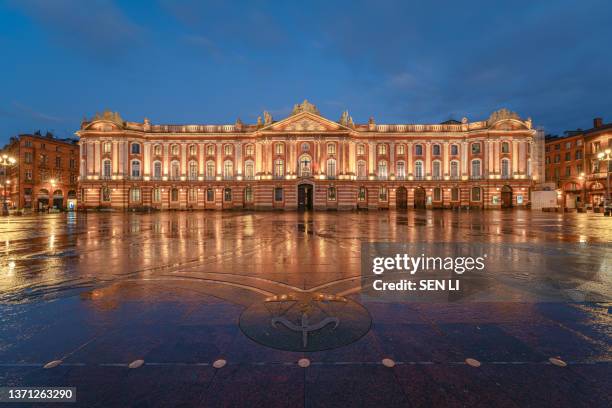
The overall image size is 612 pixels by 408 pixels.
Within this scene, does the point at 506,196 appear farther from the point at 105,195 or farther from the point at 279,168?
the point at 105,195

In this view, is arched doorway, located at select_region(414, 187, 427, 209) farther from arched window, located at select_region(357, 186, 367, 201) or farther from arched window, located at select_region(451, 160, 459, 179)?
arched window, located at select_region(357, 186, 367, 201)

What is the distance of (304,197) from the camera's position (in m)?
48.1

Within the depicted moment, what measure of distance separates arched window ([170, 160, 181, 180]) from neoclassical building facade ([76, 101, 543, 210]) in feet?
0.57

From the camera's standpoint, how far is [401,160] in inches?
1975

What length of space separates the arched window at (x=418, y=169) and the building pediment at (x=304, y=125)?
14.1 meters

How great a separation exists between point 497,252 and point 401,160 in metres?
42.9

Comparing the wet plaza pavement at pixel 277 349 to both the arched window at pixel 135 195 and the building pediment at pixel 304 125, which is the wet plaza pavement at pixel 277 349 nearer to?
the building pediment at pixel 304 125

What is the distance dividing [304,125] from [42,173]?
5352cm

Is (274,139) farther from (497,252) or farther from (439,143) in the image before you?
(497,252)

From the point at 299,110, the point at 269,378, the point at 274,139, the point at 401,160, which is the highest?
the point at 299,110

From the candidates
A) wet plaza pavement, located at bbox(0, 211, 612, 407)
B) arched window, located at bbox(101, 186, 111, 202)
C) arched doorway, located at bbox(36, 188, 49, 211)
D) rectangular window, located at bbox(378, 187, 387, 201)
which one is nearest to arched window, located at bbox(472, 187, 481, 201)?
rectangular window, located at bbox(378, 187, 387, 201)

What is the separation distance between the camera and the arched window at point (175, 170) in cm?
5041

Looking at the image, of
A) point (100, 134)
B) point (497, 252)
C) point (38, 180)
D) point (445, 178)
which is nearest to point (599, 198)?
point (445, 178)

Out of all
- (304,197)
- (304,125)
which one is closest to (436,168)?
(304,197)
